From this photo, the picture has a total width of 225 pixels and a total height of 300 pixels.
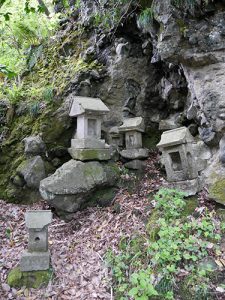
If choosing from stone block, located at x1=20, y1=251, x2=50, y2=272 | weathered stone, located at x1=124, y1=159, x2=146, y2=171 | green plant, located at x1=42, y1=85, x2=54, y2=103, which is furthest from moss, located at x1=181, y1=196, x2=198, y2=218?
green plant, located at x1=42, y1=85, x2=54, y2=103

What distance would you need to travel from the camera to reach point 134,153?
6.93m

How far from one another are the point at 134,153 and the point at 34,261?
11.5 feet

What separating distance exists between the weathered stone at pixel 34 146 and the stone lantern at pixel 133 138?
2.07m

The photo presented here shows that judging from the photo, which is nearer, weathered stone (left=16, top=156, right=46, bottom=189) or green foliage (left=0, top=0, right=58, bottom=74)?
weathered stone (left=16, top=156, right=46, bottom=189)

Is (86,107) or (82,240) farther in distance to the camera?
(86,107)

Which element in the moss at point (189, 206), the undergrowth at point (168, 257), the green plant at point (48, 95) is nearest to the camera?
the undergrowth at point (168, 257)

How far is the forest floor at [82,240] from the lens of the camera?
4.25 meters

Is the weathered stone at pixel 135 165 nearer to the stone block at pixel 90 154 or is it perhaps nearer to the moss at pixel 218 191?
the stone block at pixel 90 154

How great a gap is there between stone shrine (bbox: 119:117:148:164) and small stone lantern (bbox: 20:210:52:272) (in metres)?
2.98

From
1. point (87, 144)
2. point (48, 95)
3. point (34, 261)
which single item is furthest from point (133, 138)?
point (34, 261)

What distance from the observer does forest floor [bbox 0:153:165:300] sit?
13.9 ft

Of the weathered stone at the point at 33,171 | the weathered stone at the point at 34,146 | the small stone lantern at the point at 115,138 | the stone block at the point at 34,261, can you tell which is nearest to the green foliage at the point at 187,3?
the small stone lantern at the point at 115,138

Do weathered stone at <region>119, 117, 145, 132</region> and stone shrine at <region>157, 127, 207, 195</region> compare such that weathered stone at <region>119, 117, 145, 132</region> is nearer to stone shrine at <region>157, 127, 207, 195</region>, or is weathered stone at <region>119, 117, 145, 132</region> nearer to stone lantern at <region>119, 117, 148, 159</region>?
stone lantern at <region>119, 117, 148, 159</region>

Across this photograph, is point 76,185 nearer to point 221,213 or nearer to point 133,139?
point 133,139
